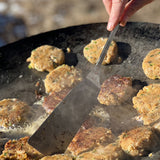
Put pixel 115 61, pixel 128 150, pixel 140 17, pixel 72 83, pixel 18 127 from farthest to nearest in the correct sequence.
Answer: pixel 140 17, pixel 115 61, pixel 72 83, pixel 18 127, pixel 128 150

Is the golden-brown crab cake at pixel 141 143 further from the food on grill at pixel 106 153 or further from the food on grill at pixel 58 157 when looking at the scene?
the food on grill at pixel 58 157

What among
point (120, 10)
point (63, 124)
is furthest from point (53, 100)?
point (120, 10)

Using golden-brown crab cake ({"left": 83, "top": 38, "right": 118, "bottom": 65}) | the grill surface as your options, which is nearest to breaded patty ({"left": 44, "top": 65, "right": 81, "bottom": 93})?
the grill surface

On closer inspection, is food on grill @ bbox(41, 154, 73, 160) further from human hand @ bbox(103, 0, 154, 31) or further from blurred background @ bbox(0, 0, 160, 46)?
blurred background @ bbox(0, 0, 160, 46)

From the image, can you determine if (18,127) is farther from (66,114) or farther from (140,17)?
(140,17)

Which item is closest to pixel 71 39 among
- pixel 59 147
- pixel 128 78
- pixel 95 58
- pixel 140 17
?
pixel 95 58

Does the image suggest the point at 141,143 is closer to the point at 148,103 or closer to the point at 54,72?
the point at 148,103

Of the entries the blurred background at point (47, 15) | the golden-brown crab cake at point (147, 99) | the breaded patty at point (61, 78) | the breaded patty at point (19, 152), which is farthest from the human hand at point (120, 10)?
the blurred background at point (47, 15)

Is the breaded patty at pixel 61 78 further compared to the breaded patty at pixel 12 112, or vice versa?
the breaded patty at pixel 61 78
